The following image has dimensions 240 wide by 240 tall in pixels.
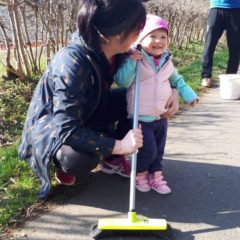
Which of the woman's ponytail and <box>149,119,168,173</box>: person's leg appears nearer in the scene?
the woman's ponytail

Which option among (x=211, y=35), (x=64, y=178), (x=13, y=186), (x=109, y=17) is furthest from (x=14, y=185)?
(x=211, y=35)

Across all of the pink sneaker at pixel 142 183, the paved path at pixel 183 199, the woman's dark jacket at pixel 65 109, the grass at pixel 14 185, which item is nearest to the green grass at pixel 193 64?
the paved path at pixel 183 199

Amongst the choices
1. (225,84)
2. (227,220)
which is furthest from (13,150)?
(225,84)

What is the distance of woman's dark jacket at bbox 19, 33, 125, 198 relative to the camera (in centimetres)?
255

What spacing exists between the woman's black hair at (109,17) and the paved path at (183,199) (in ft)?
3.25

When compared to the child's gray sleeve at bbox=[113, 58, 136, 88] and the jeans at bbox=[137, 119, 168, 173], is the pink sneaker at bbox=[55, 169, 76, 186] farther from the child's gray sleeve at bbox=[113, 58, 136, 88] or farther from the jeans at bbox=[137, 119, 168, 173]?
the child's gray sleeve at bbox=[113, 58, 136, 88]

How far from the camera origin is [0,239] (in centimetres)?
248

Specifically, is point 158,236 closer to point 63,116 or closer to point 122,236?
point 122,236

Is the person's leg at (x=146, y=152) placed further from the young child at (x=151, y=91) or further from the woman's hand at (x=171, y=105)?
the woman's hand at (x=171, y=105)

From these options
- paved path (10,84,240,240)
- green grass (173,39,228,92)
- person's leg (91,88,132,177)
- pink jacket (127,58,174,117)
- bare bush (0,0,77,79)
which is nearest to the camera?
paved path (10,84,240,240)

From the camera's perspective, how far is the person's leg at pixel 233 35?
5863 mm

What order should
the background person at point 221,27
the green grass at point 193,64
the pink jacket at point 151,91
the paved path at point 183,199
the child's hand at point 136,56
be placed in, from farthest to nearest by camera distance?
1. the green grass at point 193,64
2. the background person at point 221,27
3. the pink jacket at point 151,91
4. the child's hand at point 136,56
5. the paved path at point 183,199

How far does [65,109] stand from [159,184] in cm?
90

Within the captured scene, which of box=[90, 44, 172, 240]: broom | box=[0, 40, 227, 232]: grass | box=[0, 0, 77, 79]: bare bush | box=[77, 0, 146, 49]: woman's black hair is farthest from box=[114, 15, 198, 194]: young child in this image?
box=[0, 0, 77, 79]: bare bush
